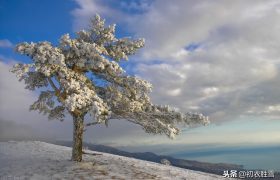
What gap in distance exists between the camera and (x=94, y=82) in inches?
1244

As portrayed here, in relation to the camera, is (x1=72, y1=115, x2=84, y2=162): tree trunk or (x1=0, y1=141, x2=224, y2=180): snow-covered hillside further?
(x1=72, y1=115, x2=84, y2=162): tree trunk

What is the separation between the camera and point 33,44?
27484 mm

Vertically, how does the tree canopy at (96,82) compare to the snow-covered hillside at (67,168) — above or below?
above

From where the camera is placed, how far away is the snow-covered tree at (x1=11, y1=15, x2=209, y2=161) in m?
26.9

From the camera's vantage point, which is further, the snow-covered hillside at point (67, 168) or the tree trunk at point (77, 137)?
the tree trunk at point (77, 137)

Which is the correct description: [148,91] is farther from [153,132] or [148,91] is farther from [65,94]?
[65,94]

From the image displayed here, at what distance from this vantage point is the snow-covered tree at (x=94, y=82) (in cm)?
2686

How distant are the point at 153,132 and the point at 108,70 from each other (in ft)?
19.6

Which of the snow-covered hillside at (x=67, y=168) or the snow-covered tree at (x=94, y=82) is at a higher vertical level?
the snow-covered tree at (x=94, y=82)

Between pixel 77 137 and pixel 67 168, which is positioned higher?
pixel 77 137

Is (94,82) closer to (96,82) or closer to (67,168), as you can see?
(96,82)

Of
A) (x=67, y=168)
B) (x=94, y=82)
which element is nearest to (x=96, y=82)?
(x=94, y=82)

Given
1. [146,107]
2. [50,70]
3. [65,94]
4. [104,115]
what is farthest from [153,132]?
[50,70]

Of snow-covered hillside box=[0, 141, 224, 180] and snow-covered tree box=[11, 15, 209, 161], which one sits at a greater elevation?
snow-covered tree box=[11, 15, 209, 161]
